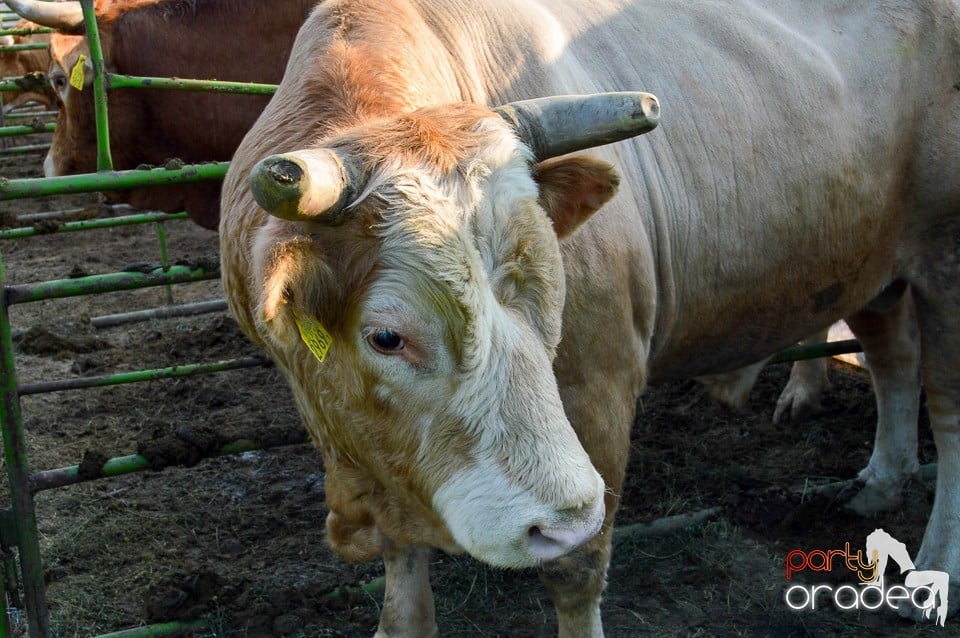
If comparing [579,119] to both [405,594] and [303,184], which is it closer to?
[303,184]

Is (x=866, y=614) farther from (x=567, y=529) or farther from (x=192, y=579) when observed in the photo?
(x=192, y=579)

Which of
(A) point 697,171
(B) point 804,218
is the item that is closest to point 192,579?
(A) point 697,171

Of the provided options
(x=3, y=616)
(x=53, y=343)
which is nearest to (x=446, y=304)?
(x=3, y=616)

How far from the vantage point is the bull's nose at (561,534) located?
201 centimetres

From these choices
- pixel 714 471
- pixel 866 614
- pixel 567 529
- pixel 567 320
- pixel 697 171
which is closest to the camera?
pixel 567 529

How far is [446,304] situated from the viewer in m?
2.04

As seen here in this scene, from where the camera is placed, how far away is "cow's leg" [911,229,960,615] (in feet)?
12.1

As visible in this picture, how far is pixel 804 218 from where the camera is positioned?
3430mm

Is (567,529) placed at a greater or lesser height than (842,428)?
greater

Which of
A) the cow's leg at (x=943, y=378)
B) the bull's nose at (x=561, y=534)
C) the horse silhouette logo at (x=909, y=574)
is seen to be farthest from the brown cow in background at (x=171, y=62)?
the bull's nose at (x=561, y=534)

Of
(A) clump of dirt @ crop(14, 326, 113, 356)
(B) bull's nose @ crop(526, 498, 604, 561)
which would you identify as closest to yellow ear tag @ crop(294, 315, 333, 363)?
(B) bull's nose @ crop(526, 498, 604, 561)

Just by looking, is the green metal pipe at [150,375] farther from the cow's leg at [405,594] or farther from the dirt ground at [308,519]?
the cow's leg at [405,594]

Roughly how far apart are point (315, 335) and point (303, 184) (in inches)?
15.8

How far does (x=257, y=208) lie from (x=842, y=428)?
3.53 metres
